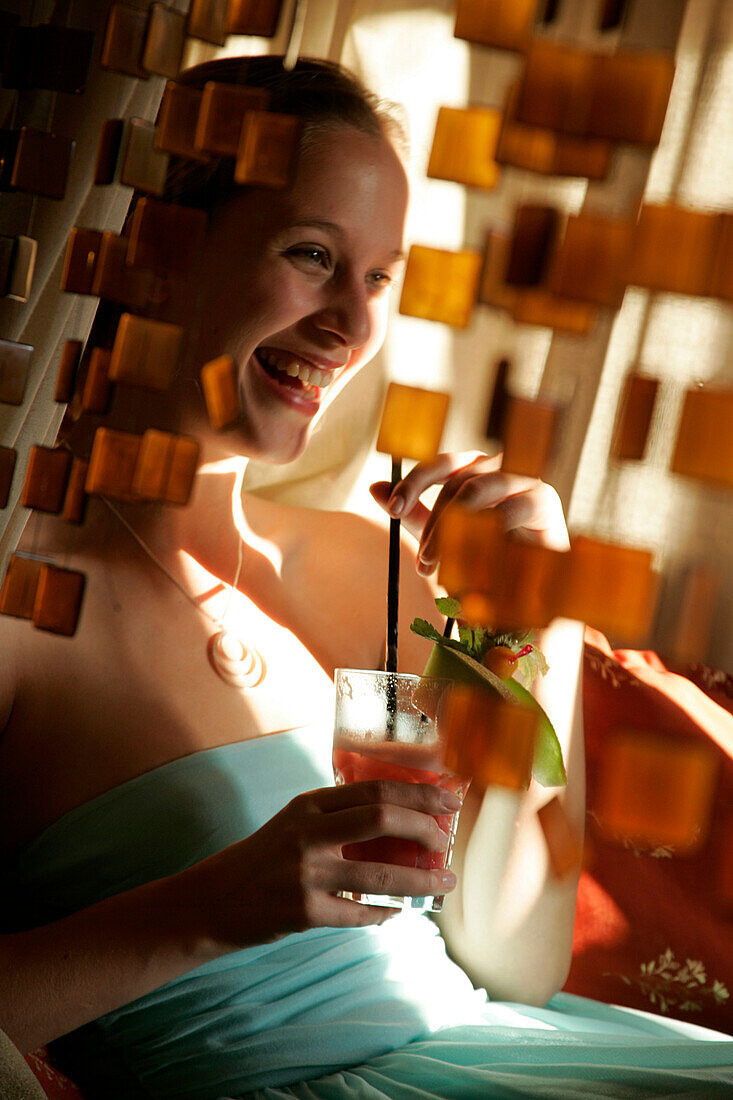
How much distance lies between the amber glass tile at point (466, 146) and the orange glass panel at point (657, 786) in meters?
0.16

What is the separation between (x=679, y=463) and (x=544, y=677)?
0.40 m

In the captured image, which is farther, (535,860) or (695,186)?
(535,860)

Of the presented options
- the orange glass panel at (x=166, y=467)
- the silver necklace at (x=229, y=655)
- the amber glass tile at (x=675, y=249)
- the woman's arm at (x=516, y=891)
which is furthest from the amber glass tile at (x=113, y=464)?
the silver necklace at (x=229, y=655)

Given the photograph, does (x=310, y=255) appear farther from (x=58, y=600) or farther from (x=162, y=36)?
(x=58, y=600)

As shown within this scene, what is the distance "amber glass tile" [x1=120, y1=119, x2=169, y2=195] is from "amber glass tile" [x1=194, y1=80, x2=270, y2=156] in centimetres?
8

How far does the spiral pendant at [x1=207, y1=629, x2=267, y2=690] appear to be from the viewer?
819 mm

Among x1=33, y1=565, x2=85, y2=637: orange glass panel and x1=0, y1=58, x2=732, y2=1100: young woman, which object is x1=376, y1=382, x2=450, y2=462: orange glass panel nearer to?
x1=0, y1=58, x2=732, y2=1100: young woman

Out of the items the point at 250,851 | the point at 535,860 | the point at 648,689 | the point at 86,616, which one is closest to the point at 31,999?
the point at 250,851

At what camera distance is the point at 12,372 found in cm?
46

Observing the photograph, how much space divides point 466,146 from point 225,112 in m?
0.10

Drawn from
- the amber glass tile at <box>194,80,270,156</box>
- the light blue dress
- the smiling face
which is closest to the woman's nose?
the smiling face

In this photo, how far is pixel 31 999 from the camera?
23.7 inches

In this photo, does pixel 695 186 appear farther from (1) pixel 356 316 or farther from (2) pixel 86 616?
(2) pixel 86 616

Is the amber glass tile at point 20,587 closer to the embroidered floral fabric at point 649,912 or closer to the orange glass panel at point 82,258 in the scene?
the orange glass panel at point 82,258
